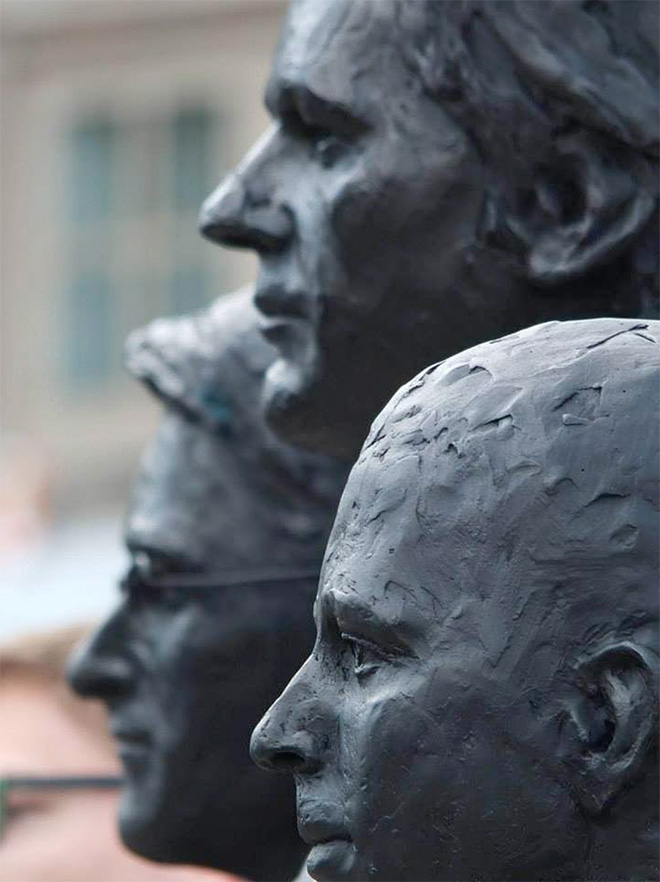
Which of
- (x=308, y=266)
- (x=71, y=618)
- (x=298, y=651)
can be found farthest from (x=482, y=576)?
(x=71, y=618)

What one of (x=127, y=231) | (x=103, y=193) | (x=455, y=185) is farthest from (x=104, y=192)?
(x=455, y=185)

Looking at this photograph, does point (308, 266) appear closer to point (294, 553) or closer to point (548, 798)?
point (294, 553)

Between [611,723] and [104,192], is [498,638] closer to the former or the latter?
[611,723]

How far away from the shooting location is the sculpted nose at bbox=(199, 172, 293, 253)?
364 cm

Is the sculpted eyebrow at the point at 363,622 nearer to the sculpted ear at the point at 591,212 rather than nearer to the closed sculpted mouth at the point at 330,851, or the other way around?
the closed sculpted mouth at the point at 330,851

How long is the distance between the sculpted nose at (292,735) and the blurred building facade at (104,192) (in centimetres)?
963

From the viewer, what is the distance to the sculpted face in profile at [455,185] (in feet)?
11.5

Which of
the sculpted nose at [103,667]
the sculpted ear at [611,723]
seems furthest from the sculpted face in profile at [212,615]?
the sculpted ear at [611,723]

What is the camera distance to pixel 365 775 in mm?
2668

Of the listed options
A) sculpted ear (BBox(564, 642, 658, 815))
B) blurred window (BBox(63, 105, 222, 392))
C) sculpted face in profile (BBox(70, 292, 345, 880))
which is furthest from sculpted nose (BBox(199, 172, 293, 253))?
blurred window (BBox(63, 105, 222, 392))

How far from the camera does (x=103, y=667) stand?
14.6 feet

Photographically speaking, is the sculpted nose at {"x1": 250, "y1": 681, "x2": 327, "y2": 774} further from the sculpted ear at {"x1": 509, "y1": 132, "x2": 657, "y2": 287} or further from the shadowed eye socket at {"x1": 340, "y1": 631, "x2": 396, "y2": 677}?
the sculpted ear at {"x1": 509, "y1": 132, "x2": 657, "y2": 287}

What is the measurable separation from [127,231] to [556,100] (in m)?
10.3

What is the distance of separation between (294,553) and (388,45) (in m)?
1.09
